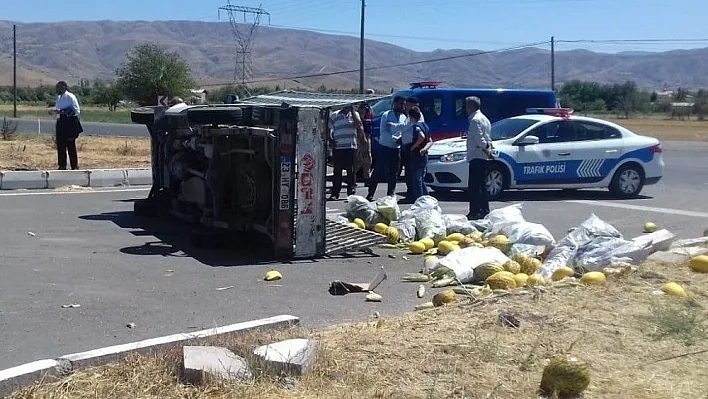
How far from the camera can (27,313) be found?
26.0 ft

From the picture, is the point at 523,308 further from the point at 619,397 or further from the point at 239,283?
the point at 239,283

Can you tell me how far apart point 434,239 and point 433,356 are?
18.8 ft

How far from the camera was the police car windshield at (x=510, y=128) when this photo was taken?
1744 cm

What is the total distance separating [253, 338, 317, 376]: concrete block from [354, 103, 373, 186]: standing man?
40.1 feet

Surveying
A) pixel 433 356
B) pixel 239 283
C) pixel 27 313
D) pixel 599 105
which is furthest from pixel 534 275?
pixel 599 105

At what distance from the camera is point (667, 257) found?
945cm

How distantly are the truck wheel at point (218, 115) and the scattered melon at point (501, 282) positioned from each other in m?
3.83

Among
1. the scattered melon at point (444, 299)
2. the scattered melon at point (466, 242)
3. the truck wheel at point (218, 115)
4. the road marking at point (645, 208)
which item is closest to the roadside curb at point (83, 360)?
the scattered melon at point (444, 299)

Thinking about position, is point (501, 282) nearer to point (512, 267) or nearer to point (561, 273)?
point (561, 273)

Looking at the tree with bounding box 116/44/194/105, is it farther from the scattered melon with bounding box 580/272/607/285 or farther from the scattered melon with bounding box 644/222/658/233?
the scattered melon with bounding box 580/272/607/285

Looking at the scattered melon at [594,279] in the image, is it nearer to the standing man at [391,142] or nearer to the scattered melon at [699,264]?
the scattered melon at [699,264]

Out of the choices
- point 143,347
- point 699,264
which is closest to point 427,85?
point 699,264

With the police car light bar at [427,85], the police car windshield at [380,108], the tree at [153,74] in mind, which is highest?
the tree at [153,74]

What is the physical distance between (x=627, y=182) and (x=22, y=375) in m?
14.1
